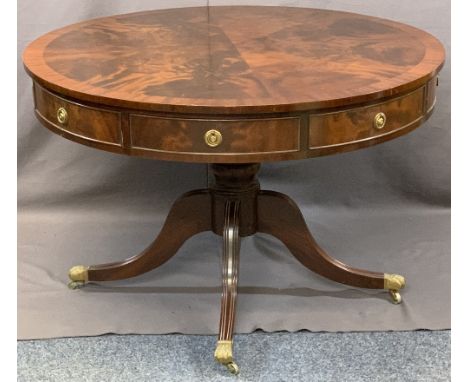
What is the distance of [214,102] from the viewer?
175 centimetres

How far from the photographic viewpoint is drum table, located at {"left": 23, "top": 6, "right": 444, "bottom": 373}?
70.2 inches

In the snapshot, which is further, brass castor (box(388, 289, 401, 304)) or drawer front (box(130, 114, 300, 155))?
brass castor (box(388, 289, 401, 304))

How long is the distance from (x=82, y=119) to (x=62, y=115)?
7 centimetres

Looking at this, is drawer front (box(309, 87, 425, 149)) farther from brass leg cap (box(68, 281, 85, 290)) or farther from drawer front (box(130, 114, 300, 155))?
brass leg cap (box(68, 281, 85, 290))

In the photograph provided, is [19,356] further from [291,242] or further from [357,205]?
[357,205]

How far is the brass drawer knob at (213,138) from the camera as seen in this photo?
5.80 feet

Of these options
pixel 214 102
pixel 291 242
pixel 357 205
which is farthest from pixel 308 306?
pixel 214 102

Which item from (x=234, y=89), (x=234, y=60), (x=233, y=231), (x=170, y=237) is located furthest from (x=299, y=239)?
(x=234, y=89)

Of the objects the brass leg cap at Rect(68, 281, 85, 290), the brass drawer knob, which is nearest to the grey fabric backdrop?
the brass leg cap at Rect(68, 281, 85, 290)

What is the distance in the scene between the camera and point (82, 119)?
1.88 m

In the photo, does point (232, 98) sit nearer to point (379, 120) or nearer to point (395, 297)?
point (379, 120)

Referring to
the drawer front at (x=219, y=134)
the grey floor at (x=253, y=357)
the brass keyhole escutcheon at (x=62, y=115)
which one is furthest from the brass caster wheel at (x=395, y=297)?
the brass keyhole escutcheon at (x=62, y=115)

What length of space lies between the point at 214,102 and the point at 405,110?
1.46 ft

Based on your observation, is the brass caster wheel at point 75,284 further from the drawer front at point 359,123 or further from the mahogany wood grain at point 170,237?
the drawer front at point 359,123
